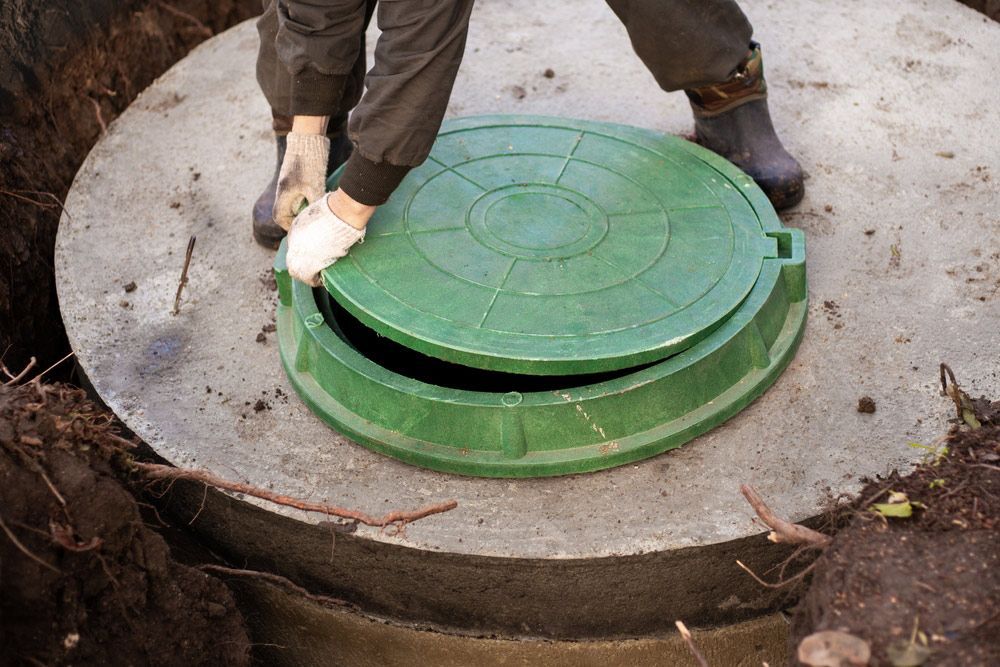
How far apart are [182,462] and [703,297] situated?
1261mm

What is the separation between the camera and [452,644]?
2.44 metres

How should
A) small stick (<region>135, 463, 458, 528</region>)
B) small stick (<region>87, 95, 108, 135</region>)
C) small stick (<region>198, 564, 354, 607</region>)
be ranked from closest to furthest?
small stick (<region>135, 463, 458, 528</region>) < small stick (<region>198, 564, 354, 607</region>) < small stick (<region>87, 95, 108, 135</region>)

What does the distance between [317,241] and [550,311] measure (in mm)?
576

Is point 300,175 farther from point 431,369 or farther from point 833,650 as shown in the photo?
point 833,650

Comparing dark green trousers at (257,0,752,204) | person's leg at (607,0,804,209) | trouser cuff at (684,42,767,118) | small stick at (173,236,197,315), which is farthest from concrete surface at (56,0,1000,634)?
dark green trousers at (257,0,752,204)

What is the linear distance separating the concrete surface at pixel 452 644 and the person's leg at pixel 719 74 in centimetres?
128

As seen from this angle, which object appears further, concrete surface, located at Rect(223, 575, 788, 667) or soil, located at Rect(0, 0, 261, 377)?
soil, located at Rect(0, 0, 261, 377)

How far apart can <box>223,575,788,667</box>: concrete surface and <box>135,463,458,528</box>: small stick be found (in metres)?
0.30

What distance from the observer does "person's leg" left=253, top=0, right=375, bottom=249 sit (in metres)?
2.93

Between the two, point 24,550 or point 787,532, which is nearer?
point 24,550

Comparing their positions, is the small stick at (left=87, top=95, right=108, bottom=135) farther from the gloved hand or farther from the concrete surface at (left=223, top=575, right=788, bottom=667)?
the concrete surface at (left=223, top=575, right=788, bottom=667)

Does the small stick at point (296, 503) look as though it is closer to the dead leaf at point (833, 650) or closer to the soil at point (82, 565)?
the soil at point (82, 565)

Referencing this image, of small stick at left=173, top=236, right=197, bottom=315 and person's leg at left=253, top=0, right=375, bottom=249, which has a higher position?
person's leg at left=253, top=0, right=375, bottom=249

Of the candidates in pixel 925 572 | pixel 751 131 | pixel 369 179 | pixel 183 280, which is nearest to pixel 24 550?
pixel 369 179
